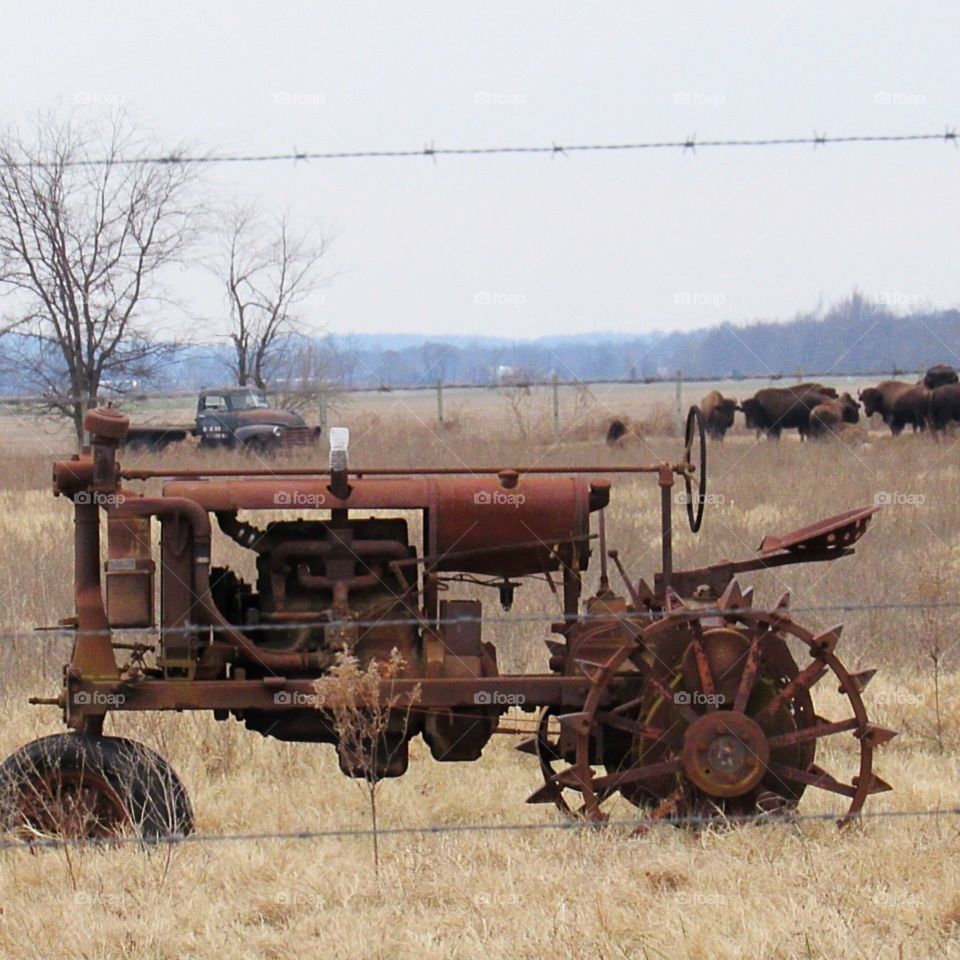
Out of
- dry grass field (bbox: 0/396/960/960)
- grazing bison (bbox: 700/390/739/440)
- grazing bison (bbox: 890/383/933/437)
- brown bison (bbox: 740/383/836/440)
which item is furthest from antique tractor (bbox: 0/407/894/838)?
brown bison (bbox: 740/383/836/440)

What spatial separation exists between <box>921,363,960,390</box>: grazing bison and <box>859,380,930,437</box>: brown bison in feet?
0.60

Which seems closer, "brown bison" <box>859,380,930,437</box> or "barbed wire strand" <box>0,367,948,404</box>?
"barbed wire strand" <box>0,367,948,404</box>

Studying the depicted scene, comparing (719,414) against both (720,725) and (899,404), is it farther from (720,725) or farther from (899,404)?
(720,725)

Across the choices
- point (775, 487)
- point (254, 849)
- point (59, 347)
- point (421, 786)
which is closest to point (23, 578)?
point (421, 786)

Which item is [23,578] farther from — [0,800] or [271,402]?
[271,402]

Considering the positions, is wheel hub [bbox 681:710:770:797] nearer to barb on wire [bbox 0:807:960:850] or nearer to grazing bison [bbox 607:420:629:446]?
barb on wire [bbox 0:807:960:850]

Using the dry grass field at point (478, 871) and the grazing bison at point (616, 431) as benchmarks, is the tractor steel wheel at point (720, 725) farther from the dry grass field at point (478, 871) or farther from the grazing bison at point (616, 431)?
the grazing bison at point (616, 431)

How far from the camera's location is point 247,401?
1140 inches

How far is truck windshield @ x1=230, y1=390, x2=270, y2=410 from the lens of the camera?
1128 inches

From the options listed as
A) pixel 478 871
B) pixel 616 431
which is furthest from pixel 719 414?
pixel 478 871

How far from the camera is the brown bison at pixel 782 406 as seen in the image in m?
32.7

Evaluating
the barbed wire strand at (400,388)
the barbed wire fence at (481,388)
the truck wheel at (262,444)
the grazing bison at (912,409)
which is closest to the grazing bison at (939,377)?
the grazing bison at (912,409)

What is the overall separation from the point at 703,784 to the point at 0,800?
267 cm

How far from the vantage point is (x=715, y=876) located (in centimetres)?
546
